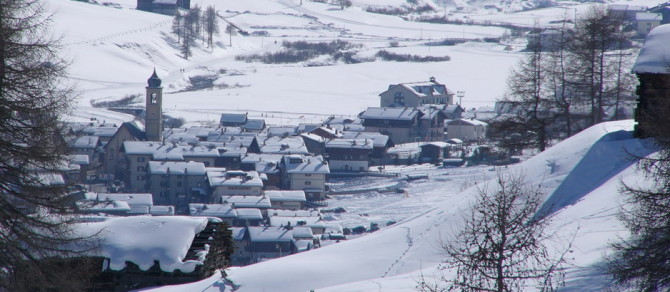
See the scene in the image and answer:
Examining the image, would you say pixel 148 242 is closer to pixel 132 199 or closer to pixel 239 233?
pixel 239 233

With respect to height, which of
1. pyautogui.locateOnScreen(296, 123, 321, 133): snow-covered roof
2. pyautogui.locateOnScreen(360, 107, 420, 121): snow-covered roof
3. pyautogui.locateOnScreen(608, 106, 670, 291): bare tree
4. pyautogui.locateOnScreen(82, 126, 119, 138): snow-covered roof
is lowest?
pyautogui.locateOnScreen(82, 126, 119, 138): snow-covered roof

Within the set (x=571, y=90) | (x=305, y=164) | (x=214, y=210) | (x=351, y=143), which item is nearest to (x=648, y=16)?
(x=351, y=143)

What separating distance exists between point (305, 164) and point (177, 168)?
5.83 m

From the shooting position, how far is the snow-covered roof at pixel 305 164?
4244 centimetres

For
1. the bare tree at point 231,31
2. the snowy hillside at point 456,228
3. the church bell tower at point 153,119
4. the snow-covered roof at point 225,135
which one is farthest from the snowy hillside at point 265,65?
the snowy hillside at point 456,228

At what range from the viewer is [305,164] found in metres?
43.4

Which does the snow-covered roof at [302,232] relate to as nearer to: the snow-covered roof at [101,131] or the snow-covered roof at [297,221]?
the snow-covered roof at [297,221]

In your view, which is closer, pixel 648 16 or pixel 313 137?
pixel 313 137

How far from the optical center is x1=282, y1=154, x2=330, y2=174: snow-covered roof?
42.4 m

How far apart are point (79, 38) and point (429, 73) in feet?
105

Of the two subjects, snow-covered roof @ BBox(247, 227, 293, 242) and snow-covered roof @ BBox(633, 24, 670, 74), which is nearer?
snow-covered roof @ BBox(633, 24, 670, 74)

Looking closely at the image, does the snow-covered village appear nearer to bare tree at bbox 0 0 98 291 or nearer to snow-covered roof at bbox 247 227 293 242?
bare tree at bbox 0 0 98 291

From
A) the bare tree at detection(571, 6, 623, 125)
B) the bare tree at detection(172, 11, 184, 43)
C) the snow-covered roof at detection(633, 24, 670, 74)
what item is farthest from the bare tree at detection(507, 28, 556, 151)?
the bare tree at detection(172, 11, 184, 43)

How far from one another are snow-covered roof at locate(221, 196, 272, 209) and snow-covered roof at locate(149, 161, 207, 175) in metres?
4.82
